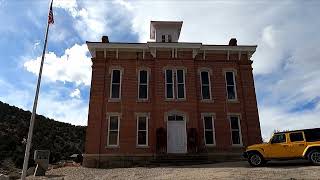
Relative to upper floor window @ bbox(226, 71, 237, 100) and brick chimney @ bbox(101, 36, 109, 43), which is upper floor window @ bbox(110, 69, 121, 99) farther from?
upper floor window @ bbox(226, 71, 237, 100)

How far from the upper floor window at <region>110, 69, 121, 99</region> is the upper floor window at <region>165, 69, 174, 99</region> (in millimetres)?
3383

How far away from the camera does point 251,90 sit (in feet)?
79.8

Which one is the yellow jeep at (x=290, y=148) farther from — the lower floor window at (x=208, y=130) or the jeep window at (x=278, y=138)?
the lower floor window at (x=208, y=130)

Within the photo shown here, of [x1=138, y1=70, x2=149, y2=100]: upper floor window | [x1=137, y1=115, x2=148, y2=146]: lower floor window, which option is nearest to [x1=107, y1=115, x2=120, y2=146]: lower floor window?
[x1=137, y1=115, x2=148, y2=146]: lower floor window

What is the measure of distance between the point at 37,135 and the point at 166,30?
2938 centimetres

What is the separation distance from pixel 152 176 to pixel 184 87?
10.1 metres

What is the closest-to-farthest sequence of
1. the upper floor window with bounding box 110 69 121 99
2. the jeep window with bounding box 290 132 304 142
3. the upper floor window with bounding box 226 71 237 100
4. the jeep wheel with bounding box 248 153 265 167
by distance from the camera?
the jeep window with bounding box 290 132 304 142 → the jeep wheel with bounding box 248 153 265 167 → the upper floor window with bounding box 110 69 121 99 → the upper floor window with bounding box 226 71 237 100

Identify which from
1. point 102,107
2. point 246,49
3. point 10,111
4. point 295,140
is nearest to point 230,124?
point 246,49

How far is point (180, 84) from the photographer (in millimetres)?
23891

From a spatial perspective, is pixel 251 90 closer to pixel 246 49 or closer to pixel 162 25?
pixel 246 49

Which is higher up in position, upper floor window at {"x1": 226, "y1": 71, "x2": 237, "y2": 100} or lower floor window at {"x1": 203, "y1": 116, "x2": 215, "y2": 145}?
upper floor window at {"x1": 226, "y1": 71, "x2": 237, "y2": 100}

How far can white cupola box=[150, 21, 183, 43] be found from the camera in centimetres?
2747

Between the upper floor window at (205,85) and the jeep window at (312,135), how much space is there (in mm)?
8739

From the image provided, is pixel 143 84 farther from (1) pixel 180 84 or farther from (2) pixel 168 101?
(1) pixel 180 84
